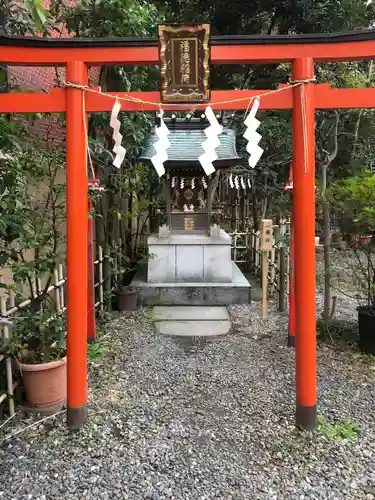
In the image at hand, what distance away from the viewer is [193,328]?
6.40 meters

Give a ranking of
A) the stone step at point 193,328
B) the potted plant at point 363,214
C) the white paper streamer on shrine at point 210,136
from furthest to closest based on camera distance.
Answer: the stone step at point 193,328 < the potted plant at point 363,214 < the white paper streamer on shrine at point 210,136

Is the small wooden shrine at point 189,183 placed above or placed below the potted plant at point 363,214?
above

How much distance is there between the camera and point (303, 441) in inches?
128

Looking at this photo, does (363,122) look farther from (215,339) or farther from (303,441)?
(303,441)

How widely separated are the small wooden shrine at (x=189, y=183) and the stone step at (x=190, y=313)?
1739 millimetres

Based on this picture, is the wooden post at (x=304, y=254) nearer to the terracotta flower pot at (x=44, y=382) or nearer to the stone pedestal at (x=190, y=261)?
the terracotta flower pot at (x=44, y=382)

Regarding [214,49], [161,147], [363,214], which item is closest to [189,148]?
[363,214]

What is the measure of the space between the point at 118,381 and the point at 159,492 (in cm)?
181

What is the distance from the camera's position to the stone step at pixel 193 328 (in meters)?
6.14

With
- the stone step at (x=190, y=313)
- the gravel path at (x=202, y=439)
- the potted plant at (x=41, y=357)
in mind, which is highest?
the potted plant at (x=41, y=357)

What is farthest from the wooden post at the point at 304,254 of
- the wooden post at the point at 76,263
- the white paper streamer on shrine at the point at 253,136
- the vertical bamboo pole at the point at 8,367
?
the vertical bamboo pole at the point at 8,367

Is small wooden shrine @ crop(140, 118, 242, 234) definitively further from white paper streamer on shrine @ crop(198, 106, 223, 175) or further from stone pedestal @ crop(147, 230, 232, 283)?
white paper streamer on shrine @ crop(198, 106, 223, 175)

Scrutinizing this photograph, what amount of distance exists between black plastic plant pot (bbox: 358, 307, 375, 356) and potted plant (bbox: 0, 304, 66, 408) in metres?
3.51

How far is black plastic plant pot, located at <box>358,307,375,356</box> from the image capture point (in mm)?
5035
